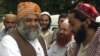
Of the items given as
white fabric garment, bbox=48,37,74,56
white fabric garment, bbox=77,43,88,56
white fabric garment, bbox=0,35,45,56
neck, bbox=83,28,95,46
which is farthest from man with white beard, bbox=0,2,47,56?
white fabric garment, bbox=48,37,74,56

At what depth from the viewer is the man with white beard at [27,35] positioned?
6.23 m

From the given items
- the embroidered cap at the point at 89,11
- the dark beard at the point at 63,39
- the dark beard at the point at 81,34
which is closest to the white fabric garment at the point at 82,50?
the dark beard at the point at 81,34

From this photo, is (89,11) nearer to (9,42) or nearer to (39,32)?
(39,32)

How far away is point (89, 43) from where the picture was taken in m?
5.68

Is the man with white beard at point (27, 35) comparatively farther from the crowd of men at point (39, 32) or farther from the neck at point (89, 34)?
the neck at point (89, 34)

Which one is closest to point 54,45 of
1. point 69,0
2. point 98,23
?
point 98,23

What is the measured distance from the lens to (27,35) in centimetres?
642

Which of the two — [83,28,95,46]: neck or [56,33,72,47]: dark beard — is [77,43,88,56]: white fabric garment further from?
[56,33,72,47]: dark beard

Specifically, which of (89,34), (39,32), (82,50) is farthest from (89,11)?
(39,32)

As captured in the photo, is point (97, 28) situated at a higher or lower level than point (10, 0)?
higher

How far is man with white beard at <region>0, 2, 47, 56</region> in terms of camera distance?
623cm

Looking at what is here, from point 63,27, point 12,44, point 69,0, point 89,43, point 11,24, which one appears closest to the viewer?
point 89,43

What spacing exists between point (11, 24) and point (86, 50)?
178 inches

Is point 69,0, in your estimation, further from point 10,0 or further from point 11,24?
point 11,24
